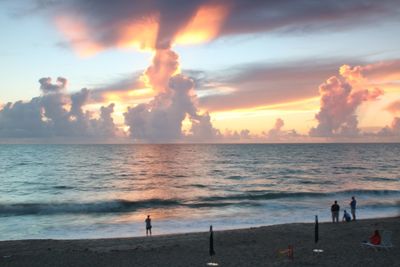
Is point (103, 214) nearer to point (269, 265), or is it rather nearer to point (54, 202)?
point (54, 202)

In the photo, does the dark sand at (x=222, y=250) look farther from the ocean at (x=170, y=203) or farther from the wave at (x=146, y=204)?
the wave at (x=146, y=204)

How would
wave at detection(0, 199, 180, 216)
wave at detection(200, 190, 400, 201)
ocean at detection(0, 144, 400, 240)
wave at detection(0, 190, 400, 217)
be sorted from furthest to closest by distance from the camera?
wave at detection(200, 190, 400, 201)
wave at detection(0, 190, 400, 217)
wave at detection(0, 199, 180, 216)
ocean at detection(0, 144, 400, 240)

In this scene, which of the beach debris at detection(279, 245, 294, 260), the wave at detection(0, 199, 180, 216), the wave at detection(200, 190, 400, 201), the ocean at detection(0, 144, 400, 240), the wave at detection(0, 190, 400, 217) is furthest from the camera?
the wave at detection(200, 190, 400, 201)

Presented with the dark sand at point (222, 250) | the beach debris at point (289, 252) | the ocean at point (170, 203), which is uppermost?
the beach debris at point (289, 252)

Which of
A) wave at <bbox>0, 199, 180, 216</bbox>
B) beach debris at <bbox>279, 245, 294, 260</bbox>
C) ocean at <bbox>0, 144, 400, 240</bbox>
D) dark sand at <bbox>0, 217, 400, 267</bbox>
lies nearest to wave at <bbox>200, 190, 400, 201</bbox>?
ocean at <bbox>0, 144, 400, 240</bbox>

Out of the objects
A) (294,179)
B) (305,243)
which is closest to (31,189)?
(294,179)

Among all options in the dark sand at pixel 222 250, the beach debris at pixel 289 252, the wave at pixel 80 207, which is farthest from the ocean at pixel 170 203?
the beach debris at pixel 289 252

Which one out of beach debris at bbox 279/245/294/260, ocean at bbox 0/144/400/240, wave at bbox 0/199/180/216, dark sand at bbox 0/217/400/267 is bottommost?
wave at bbox 0/199/180/216

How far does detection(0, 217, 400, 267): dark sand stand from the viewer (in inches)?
755

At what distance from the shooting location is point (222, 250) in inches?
846

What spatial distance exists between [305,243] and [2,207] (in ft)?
113

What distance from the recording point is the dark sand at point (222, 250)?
19172mm

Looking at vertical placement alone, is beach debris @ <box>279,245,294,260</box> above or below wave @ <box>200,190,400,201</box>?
above

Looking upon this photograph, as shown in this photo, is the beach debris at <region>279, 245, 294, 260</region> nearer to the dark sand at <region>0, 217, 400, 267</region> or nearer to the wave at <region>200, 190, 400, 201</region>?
the dark sand at <region>0, 217, 400, 267</region>
